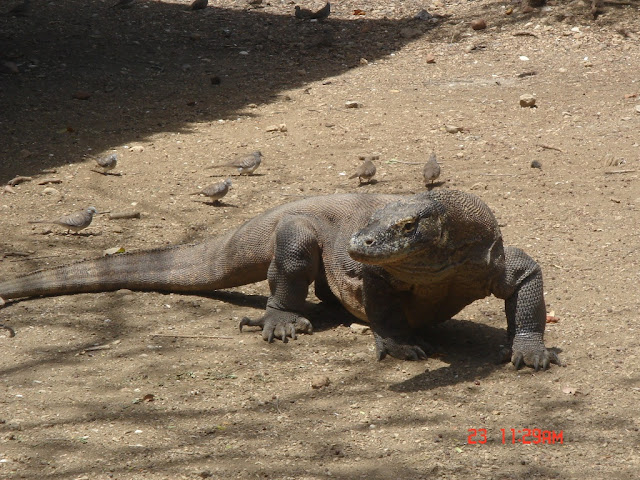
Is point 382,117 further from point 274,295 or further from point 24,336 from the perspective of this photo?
point 24,336

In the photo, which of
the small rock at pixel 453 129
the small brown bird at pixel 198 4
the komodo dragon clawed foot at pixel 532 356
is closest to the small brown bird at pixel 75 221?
the komodo dragon clawed foot at pixel 532 356

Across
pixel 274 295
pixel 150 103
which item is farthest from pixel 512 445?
pixel 150 103

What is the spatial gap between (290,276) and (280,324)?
30 cm

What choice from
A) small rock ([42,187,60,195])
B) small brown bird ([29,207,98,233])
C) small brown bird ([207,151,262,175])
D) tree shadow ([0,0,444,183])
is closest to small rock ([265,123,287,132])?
tree shadow ([0,0,444,183])

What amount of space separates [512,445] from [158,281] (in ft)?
9.58

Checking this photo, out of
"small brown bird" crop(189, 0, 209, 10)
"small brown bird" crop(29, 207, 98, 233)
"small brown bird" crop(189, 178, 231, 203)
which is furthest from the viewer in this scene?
"small brown bird" crop(189, 0, 209, 10)

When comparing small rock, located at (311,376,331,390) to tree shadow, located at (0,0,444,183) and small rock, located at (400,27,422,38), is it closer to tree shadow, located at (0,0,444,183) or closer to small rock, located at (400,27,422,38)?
tree shadow, located at (0,0,444,183)

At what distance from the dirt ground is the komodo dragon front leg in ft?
0.48

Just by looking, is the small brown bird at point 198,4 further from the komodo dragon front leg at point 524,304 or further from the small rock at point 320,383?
the small rock at point 320,383

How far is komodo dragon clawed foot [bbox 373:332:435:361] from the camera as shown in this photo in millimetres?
4594

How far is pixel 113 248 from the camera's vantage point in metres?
6.67

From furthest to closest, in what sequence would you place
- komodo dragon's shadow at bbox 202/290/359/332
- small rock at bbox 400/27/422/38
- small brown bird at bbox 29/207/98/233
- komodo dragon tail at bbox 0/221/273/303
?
1. small rock at bbox 400/27/422/38
2. small brown bird at bbox 29/207/98/233
3. komodo dragon tail at bbox 0/221/273/303
4. komodo dragon's shadow at bbox 202/290/359/332

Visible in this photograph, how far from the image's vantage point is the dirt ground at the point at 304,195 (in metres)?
3.71

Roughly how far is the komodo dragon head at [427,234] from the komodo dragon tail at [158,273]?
1490 millimetres
